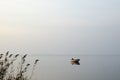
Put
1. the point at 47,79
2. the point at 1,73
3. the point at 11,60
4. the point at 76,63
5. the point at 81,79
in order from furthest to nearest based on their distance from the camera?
the point at 76,63 → the point at 81,79 → the point at 47,79 → the point at 11,60 → the point at 1,73

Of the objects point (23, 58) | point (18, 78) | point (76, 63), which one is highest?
point (76, 63)

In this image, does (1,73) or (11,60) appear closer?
(1,73)

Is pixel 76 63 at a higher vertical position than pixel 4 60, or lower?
higher

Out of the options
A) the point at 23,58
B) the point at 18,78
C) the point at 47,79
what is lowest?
the point at 18,78

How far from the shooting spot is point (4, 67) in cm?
704

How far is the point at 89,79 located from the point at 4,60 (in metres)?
50.1

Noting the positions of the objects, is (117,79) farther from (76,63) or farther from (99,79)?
(76,63)

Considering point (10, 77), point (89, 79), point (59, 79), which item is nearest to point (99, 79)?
point (89, 79)

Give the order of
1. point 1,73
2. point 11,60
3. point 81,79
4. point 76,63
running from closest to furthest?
point 1,73, point 11,60, point 81,79, point 76,63

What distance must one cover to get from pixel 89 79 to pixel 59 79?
21.2 feet

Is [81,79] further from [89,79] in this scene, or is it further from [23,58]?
[23,58]

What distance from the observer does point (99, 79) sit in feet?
185

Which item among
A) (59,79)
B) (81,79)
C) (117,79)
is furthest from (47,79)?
(117,79)

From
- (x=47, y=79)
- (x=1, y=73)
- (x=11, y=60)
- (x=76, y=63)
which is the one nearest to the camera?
(x=1, y=73)
